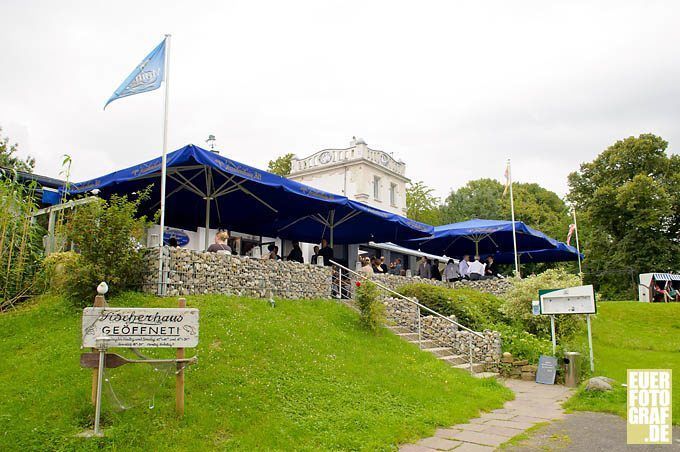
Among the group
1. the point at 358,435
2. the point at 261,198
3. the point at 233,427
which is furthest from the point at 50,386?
the point at 261,198

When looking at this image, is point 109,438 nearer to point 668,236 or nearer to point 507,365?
point 507,365

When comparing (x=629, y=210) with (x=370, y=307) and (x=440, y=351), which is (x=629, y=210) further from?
(x=370, y=307)

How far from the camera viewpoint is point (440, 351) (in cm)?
1095

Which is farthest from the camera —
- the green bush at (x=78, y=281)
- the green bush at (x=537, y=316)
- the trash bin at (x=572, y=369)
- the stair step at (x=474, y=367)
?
the green bush at (x=537, y=316)

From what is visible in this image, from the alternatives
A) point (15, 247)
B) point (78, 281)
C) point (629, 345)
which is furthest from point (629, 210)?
point (15, 247)

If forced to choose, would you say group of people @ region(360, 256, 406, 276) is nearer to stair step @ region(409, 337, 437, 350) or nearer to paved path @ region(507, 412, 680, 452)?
stair step @ region(409, 337, 437, 350)

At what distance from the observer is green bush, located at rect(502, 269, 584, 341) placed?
12531 mm

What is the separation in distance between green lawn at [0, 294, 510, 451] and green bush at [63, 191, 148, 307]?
0.39 m

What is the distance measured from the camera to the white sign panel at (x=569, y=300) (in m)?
10.4

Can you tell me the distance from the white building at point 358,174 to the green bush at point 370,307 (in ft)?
65.1

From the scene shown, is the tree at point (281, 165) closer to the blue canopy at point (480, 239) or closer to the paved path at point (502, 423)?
the blue canopy at point (480, 239)

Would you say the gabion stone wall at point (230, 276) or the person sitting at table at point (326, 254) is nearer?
the gabion stone wall at point (230, 276)

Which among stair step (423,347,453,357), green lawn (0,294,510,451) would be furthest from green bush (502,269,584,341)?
green lawn (0,294,510,451)

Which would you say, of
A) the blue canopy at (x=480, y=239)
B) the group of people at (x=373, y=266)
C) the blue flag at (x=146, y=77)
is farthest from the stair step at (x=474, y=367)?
the blue flag at (x=146, y=77)
